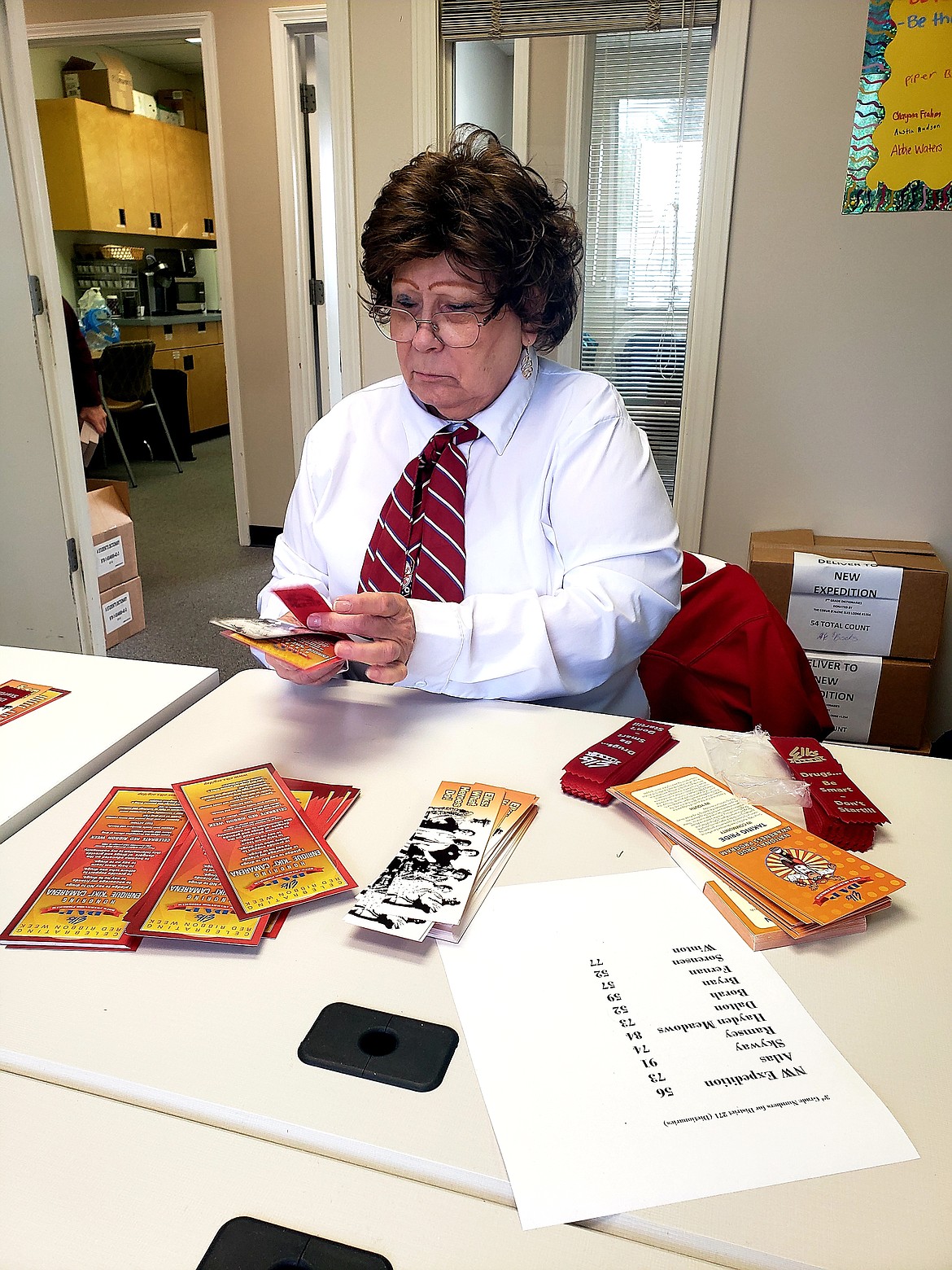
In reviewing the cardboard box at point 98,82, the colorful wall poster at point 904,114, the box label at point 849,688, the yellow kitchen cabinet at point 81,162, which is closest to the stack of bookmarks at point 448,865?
the box label at point 849,688

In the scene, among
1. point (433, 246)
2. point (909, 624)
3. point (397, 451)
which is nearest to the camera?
point (433, 246)

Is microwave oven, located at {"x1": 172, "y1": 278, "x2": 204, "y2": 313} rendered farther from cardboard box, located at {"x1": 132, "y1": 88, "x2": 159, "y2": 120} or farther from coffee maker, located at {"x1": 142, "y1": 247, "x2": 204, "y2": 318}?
cardboard box, located at {"x1": 132, "y1": 88, "x2": 159, "y2": 120}

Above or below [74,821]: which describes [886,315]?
above

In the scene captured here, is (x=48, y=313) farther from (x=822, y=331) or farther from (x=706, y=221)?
(x=822, y=331)

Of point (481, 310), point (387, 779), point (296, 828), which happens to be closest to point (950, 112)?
point (481, 310)

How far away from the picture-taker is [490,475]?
133 centimetres

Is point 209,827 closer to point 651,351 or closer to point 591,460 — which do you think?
point 591,460

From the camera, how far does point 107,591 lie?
3137mm

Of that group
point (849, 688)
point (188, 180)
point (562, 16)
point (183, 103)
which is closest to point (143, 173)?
point (188, 180)

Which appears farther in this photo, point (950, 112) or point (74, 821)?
point (950, 112)

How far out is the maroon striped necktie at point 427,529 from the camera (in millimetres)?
1317

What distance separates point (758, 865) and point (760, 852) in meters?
0.02

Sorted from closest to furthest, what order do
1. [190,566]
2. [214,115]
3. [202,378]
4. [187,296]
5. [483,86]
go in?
[483,86] < [214,115] < [190,566] < [202,378] < [187,296]

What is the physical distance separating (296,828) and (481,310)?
0.79 meters
